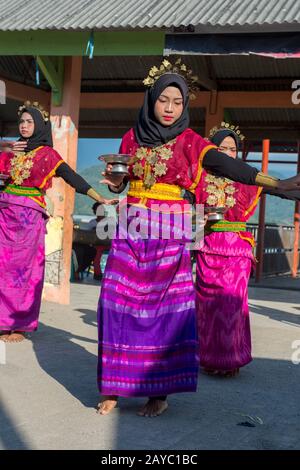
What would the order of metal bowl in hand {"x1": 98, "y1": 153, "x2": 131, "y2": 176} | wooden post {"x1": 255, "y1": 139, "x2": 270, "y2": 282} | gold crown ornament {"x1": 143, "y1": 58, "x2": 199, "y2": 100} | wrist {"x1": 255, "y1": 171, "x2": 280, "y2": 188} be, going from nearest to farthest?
wrist {"x1": 255, "y1": 171, "x2": 280, "y2": 188}
metal bowl in hand {"x1": 98, "y1": 153, "x2": 131, "y2": 176}
gold crown ornament {"x1": 143, "y1": 58, "x2": 199, "y2": 100}
wooden post {"x1": 255, "y1": 139, "x2": 270, "y2": 282}

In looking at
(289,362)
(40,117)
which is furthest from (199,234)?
(40,117)

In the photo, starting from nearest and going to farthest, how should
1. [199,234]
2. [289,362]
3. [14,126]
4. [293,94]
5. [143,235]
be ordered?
[143,235] → [199,234] → [289,362] → [293,94] → [14,126]

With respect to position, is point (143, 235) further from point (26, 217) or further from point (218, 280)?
point (26, 217)

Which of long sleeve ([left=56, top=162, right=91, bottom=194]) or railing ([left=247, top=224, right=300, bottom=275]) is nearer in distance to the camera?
long sleeve ([left=56, top=162, right=91, bottom=194])

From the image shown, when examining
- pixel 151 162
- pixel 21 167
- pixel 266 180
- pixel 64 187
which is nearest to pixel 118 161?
pixel 151 162

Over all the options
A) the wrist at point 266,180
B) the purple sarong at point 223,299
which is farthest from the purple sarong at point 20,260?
the wrist at point 266,180

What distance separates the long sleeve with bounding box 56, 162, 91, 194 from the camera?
18.5 feet

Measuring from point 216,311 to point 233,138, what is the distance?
1.28 meters

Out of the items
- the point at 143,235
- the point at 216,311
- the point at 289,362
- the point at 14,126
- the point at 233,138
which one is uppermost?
the point at 14,126

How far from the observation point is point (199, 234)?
548 cm

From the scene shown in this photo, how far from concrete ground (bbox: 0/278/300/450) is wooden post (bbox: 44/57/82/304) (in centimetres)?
196

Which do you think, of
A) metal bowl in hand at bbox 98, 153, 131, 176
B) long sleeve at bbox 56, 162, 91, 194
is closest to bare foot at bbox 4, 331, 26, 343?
long sleeve at bbox 56, 162, 91, 194

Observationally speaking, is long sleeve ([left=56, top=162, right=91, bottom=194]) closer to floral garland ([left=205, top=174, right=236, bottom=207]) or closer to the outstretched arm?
the outstretched arm

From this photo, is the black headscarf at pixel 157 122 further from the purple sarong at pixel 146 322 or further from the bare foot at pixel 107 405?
the bare foot at pixel 107 405
